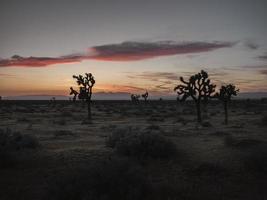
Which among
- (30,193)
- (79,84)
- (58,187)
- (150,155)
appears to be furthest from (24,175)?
(79,84)

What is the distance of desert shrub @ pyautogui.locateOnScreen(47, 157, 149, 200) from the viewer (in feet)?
26.6

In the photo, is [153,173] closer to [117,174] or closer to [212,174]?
[212,174]

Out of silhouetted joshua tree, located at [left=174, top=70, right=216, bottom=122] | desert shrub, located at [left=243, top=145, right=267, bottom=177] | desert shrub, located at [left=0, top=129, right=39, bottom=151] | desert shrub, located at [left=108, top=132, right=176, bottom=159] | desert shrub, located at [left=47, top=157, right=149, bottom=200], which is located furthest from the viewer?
silhouetted joshua tree, located at [left=174, top=70, right=216, bottom=122]

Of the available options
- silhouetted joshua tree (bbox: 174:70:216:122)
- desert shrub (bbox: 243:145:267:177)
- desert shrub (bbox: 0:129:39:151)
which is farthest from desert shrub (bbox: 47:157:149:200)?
silhouetted joshua tree (bbox: 174:70:216:122)

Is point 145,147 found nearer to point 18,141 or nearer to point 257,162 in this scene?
point 257,162

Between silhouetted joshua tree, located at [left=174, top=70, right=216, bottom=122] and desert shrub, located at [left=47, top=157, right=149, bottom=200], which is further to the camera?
silhouetted joshua tree, located at [left=174, top=70, right=216, bottom=122]

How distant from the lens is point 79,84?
43.4 m

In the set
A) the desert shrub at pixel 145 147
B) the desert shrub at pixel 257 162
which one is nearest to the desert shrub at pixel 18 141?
the desert shrub at pixel 145 147

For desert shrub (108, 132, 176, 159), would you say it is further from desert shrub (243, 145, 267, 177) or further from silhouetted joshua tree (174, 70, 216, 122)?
silhouetted joshua tree (174, 70, 216, 122)

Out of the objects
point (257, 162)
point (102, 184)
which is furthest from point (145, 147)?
point (102, 184)

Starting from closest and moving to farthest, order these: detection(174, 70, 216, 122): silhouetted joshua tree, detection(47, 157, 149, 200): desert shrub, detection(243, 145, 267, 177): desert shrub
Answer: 1. detection(47, 157, 149, 200): desert shrub
2. detection(243, 145, 267, 177): desert shrub
3. detection(174, 70, 216, 122): silhouetted joshua tree

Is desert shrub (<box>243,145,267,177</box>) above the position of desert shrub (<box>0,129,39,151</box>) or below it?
below

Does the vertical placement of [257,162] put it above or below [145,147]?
below

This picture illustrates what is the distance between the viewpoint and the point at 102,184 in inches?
327
